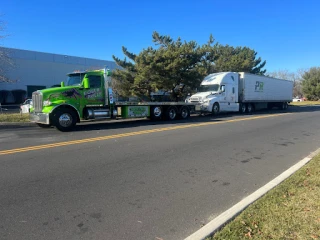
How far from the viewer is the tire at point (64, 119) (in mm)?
12188

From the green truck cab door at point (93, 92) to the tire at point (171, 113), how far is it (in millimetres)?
5265

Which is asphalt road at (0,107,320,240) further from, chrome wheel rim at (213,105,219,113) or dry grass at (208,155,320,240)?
chrome wheel rim at (213,105,219,113)

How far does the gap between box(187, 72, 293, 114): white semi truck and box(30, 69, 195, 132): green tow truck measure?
677cm

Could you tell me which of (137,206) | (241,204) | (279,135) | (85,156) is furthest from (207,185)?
(279,135)

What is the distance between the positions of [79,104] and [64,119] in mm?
1212

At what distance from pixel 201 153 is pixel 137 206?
12.7 ft

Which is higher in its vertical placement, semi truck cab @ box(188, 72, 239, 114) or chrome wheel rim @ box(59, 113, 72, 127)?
semi truck cab @ box(188, 72, 239, 114)

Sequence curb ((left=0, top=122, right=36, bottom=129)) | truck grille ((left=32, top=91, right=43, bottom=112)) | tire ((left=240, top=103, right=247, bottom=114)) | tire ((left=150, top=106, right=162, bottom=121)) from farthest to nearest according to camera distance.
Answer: tire ((left=240, top=103, right=247, bottom=114)), tire ((left=150, top=106, right=162, bottom=121)), curb ((left=0, top=122, right=36, bottom=129)), truck grille ((left=32, top=91, right=43, bottom=112))

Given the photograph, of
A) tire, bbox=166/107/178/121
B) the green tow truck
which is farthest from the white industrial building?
the green tow truck

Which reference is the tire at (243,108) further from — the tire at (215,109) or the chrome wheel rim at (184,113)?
the chrome wheel rim at (184,113)

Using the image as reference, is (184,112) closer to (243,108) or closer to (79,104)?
(79,104)

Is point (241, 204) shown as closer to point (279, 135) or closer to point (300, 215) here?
point (300, 215)

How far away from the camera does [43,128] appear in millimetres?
13570

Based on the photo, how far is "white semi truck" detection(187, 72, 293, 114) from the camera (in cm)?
2162
